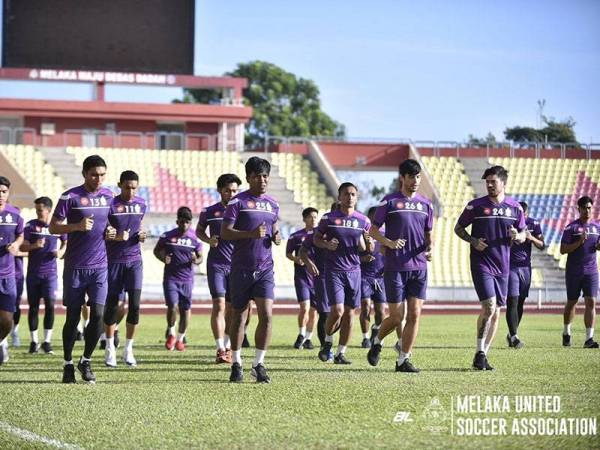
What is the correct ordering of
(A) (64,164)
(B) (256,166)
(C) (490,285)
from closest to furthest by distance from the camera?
1. (B) (256,166)
2. (C) (490,285)
3. (A) (64,164)

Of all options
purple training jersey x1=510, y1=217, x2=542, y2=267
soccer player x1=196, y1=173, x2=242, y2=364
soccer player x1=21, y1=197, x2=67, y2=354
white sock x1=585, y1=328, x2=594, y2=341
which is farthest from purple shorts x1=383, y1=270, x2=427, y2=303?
soccer player x1=21, y1=197, x2=67, y2=354

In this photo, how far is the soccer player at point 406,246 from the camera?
45.3ft

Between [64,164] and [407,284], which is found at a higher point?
[64,164]

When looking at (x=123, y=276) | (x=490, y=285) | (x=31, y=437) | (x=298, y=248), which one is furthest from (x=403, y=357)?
(x=298, y=248)

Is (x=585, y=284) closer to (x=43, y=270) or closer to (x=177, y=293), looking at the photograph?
(x=177, y=293)

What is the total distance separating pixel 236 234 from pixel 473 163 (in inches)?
1420

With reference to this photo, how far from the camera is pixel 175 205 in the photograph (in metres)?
44.2

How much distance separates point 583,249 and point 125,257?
7.91 metres

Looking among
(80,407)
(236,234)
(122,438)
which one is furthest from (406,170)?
(122,438)

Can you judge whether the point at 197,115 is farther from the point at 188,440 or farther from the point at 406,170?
the point at 188,440

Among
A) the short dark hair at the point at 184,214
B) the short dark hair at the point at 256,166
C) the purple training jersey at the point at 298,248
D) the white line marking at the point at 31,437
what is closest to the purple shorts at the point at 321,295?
the purple training jersey at the point at 298,248

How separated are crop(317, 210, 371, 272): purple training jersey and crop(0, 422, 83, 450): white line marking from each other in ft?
22.2

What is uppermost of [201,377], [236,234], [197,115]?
[197,115]

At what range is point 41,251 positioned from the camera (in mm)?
18094
